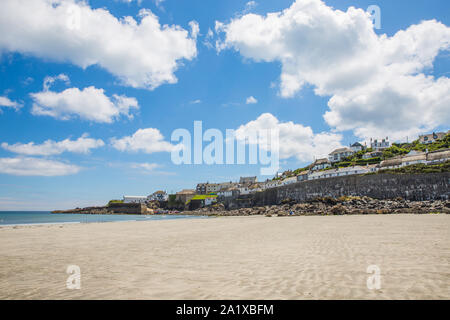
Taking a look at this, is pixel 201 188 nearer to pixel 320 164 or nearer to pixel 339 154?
pixel 320 164

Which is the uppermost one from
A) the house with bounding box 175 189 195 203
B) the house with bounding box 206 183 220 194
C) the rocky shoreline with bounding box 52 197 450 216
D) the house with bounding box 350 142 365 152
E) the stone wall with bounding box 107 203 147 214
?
the house with bounding box 350 142 365 152

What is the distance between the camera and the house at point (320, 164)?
107 meters

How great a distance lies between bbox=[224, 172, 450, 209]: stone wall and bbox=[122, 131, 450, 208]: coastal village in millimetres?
6413

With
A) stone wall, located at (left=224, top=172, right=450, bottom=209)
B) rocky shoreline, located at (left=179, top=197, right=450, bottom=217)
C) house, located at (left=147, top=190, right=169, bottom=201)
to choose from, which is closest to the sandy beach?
rocky shoreline, located at (left=179, top=197, right=450, bottom=217)

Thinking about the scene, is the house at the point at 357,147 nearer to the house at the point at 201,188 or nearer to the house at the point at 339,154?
the house at the point at 339,154

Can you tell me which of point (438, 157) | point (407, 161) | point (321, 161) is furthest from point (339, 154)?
point (438, 157)

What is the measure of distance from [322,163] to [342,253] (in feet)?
352

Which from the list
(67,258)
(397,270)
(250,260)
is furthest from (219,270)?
(67,258)

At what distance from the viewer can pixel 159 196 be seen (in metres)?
151

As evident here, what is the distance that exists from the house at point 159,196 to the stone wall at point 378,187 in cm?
8938

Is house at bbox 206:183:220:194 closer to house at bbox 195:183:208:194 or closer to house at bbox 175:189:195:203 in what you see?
house at bbox 195:183:208:194

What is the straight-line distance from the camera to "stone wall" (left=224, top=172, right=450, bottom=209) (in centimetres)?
4451

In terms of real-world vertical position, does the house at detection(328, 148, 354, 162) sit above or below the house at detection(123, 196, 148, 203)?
above
